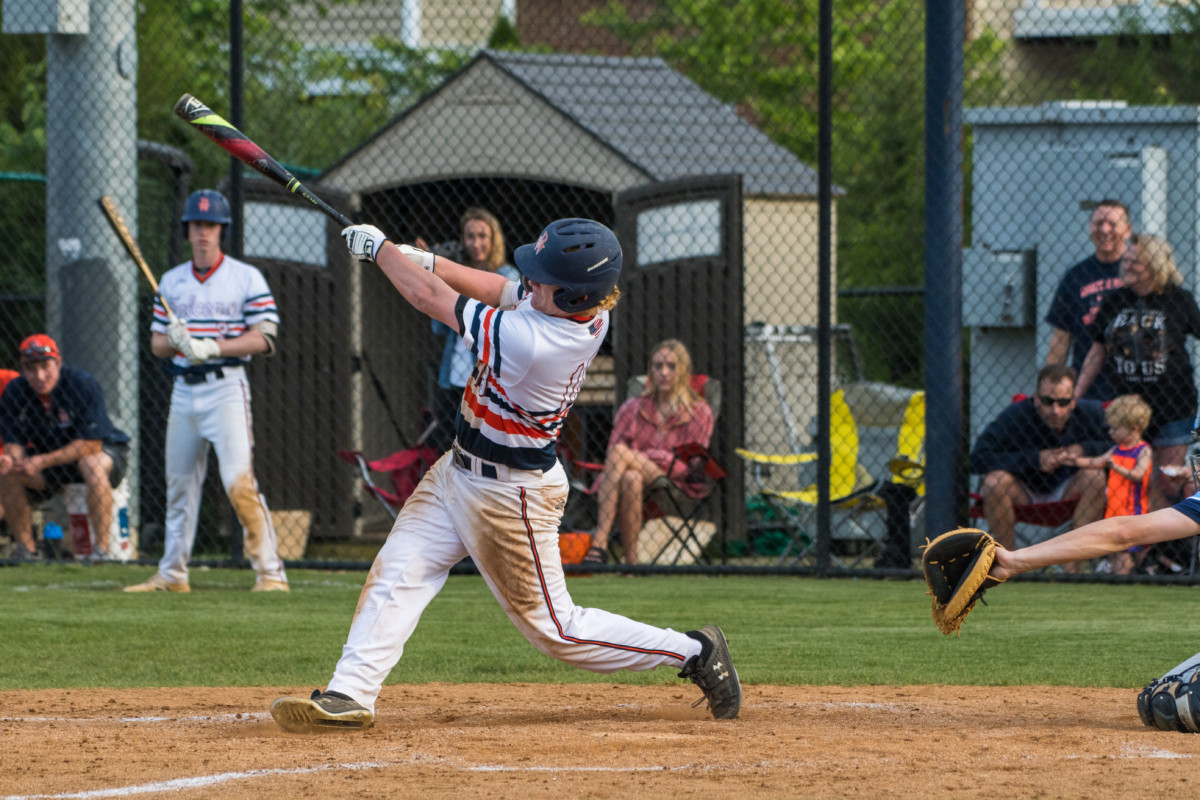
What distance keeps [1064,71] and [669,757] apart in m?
17.1

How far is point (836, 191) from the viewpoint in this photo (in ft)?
A: 41.9

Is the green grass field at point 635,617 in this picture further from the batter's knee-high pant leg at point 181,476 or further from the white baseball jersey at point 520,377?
the white baseball jersey at point 520,377

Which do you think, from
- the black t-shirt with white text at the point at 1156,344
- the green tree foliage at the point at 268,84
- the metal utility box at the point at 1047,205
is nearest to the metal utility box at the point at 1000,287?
the metal utility box at the point at 1047,205

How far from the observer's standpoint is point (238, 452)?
7.88 m

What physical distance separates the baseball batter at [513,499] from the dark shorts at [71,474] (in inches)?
220

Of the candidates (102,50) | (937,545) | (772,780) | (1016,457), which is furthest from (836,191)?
(772,780)

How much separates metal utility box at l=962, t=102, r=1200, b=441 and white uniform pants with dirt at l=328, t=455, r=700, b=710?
569cm

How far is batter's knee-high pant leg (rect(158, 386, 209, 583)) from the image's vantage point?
7.96 meters

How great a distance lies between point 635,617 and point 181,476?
2.58 meters

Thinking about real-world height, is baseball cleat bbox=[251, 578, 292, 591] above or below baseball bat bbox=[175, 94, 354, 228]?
below

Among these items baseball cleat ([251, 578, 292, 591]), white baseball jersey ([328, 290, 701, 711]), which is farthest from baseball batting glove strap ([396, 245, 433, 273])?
baseball cleat ([251, 578, 292, 591])

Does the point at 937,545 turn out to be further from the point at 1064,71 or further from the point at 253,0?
the point at 253,0

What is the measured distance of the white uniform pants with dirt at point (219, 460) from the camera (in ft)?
25.8

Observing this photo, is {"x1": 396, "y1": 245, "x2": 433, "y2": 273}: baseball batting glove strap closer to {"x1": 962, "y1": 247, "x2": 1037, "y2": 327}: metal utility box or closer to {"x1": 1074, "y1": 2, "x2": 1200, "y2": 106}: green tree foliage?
{"x1": 962, "y1": 247, "x2": 1037, "y2": 327}: metal utility box
